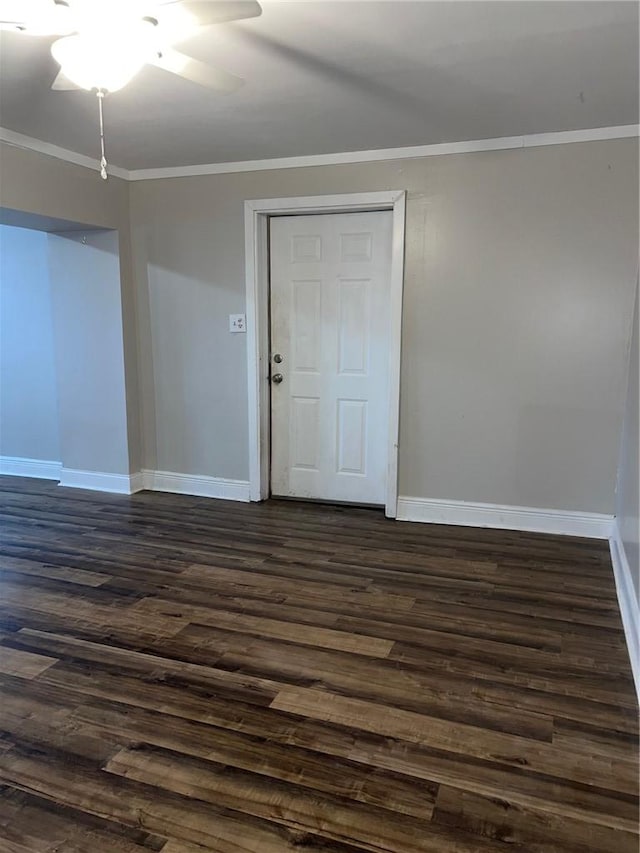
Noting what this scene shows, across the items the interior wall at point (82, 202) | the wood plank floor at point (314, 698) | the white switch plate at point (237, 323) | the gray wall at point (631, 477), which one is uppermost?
the interior wall at point (82, 202)

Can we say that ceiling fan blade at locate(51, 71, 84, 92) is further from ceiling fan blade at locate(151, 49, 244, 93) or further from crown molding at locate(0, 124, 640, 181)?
crown molding at locate(0, 124, 640, 181)

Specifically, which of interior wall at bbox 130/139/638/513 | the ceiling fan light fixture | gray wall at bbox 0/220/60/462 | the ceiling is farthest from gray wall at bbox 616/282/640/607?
gray wall at bbox 0/220/60/462

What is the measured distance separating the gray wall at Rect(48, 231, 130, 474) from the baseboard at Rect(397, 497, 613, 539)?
2.16 m

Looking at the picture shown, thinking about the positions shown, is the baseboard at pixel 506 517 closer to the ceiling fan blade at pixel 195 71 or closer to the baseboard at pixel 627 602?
the baseboard at pixel 627 602

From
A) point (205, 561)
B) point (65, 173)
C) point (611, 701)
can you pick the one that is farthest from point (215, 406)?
point (611, 701)

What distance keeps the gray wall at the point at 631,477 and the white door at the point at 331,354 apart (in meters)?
1.40

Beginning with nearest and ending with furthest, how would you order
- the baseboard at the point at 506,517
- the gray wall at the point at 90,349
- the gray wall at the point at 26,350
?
the baseboard at the point at 506,517
the gray wall at the point at 90,349
the gray wall at the point at 26,350

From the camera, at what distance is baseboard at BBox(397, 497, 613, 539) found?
347 centimetres

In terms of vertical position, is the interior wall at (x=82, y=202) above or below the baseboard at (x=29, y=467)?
above

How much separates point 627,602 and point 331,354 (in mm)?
2278

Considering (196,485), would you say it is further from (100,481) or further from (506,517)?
(506,517)

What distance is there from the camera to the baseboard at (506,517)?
347 cm

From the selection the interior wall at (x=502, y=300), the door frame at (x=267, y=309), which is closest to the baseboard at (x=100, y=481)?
the door frame at (x=267, y=309)

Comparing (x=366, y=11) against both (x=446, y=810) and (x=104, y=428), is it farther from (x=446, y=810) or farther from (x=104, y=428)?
(x=104, y=428)
